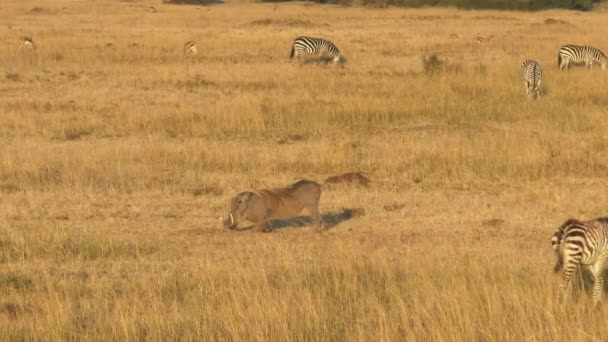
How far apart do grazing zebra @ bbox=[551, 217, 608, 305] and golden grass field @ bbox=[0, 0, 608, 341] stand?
11.3 inches

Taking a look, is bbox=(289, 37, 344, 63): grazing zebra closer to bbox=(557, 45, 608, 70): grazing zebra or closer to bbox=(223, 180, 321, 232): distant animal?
bbox=(557, 45, 608, 70): grazing zebra

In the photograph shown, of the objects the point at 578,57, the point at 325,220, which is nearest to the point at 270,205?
the point at 325,220

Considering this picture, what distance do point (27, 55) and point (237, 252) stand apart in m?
20.1

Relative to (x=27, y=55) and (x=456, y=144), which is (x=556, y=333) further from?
(x=27, y=55)

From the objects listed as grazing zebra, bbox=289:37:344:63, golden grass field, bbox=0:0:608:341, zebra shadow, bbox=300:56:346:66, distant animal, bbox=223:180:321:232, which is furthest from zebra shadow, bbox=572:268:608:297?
grazing zebra, bbox=289:37:344:63

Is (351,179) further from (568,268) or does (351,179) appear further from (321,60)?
(321,60)

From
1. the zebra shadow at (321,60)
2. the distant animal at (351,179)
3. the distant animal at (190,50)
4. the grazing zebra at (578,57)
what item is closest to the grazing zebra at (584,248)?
the distant animal at (351,179)

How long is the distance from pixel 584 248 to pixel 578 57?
799 inches

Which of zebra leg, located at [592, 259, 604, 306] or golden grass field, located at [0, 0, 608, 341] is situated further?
zebra leg, located at [592, 259, 604, 306]

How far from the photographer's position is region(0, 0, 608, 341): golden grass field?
6.74 metres

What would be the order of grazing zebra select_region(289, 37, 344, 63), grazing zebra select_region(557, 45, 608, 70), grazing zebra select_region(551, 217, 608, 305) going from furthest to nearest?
grazing zebra select_region(289, 37, 344, 63), grazing zebra select_region(557, 45, 608, 70), grazing zebra select_region(551, 217, 608, 305)

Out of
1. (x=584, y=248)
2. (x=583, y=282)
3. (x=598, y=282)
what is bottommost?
(x=583, y=282)

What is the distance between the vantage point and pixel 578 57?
86.1 feet

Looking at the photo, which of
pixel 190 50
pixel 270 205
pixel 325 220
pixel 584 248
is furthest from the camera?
pixel 190 50
